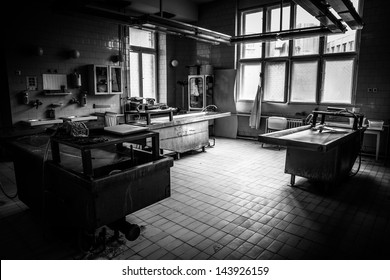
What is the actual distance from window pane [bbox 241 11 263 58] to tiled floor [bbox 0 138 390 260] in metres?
4.57

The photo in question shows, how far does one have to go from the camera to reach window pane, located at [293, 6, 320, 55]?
7.78 m

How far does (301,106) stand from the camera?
26.7ft

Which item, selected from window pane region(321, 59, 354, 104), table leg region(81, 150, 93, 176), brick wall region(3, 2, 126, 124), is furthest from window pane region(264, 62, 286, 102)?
table leg region(81, 150, 93, 176)

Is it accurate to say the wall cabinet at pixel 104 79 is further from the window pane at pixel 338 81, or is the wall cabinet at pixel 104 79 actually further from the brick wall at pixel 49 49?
the window pane at pixel 338 81

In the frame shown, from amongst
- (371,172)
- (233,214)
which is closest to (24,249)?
(233,214)

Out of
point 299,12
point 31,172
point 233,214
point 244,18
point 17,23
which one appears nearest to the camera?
point 31,172

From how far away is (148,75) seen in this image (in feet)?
31.5

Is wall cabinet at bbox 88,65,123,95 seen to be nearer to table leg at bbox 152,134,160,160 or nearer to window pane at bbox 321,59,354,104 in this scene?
table leg at bbox 152,134,160,160

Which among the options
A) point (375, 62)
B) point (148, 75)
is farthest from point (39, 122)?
point (375, 62)

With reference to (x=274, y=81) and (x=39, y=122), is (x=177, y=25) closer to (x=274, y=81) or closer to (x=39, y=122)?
(x=39, y=122)

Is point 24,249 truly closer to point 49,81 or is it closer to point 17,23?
point 49,81

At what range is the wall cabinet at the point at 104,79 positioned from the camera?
24.4 feet

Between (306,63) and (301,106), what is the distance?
116cm

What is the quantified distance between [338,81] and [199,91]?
13.2 feet
